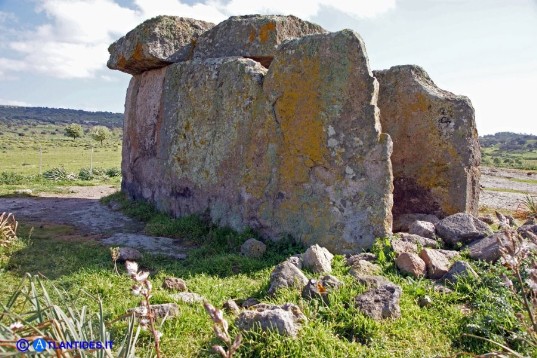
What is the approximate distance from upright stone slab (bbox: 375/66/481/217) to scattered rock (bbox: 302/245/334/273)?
3.10 meters

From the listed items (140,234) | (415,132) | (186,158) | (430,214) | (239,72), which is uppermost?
(239,72)

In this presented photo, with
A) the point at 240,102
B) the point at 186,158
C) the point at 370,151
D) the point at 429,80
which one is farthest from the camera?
the point at 186,158

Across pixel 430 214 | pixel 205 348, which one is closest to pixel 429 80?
pixel 430 214

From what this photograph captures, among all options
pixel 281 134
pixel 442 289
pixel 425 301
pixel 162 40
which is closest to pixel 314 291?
pixel 425 301

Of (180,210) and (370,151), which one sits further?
(180,210)

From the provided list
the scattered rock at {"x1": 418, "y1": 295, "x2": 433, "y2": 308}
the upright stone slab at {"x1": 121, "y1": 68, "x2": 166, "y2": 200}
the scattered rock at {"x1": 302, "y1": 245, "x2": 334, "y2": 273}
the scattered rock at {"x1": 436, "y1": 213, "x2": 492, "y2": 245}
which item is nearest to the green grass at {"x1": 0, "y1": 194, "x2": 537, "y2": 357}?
the scattered rock at {"x1": 418, "y1": 295, "x2": 433, "y2": 308}

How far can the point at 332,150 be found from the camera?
21.5 feet

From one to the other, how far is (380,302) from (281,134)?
11.3 feet

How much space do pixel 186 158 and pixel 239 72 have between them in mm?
2101

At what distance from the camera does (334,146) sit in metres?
6.56

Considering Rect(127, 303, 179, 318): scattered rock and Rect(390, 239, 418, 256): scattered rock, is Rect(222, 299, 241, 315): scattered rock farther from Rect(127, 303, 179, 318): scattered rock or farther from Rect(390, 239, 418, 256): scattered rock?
Rect(390, 239, 418, 256): scattered rock

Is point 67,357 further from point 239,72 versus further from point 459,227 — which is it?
point 239,72

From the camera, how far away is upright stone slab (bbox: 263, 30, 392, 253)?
6.38m

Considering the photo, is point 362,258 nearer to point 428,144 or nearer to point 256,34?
point 428,144
